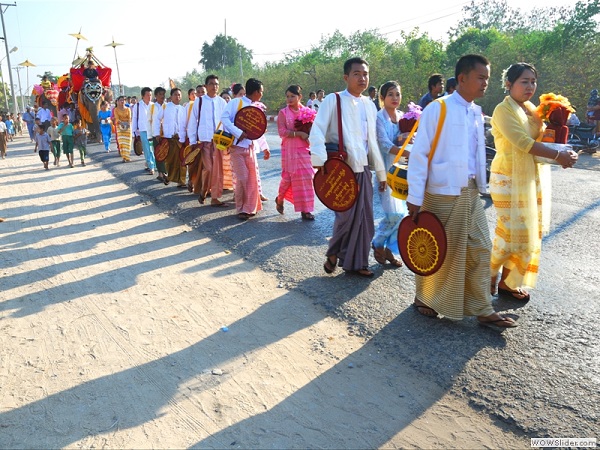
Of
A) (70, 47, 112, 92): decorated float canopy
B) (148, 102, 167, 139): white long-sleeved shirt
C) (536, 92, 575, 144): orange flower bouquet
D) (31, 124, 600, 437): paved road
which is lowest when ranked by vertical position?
(31, 124, 600, 437): paved road

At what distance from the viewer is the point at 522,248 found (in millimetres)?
4137

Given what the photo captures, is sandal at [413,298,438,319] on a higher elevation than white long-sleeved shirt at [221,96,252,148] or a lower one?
lower

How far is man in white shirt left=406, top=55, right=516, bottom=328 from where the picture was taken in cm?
371

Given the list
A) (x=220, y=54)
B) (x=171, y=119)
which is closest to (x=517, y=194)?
(x=171, y=119)

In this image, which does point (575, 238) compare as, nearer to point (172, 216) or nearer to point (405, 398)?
point (405, 398)

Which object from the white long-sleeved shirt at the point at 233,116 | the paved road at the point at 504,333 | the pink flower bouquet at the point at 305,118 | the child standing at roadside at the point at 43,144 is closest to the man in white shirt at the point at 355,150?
the paved road at the point at 504,333

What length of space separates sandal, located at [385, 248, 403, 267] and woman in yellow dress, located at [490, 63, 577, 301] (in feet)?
3.67

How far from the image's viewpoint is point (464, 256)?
12.4ft

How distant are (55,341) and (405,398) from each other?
263 centimetres

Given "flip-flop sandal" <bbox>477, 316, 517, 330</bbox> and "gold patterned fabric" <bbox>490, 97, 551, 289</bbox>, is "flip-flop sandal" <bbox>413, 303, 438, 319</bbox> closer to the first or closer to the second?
"flip-flop sandal" <bbox>477, 316, 517, 330</bbox>

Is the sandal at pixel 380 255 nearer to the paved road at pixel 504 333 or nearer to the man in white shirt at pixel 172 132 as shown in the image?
the paved road at pixel 504 333

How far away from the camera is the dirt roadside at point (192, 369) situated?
2.80 m

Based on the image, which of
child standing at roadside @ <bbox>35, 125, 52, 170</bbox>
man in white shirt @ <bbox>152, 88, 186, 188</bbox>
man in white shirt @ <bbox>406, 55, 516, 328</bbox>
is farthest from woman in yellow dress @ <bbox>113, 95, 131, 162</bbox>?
man in white shirt @ <bbox>406, 55, 516, 328</bbox>

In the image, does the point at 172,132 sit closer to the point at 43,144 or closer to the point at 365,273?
the point at 43,144
